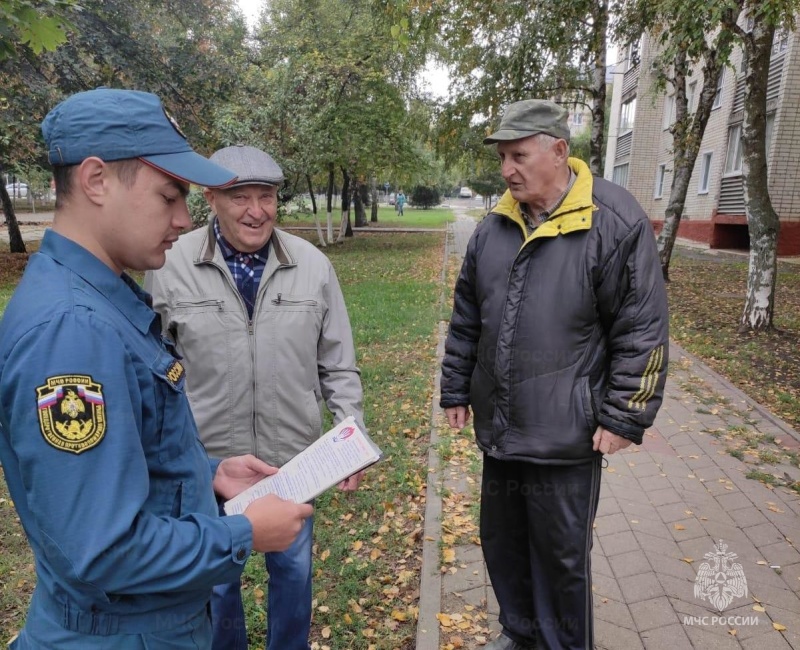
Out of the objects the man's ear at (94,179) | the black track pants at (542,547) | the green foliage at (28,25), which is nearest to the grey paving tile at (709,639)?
the black track pants at (542,547)

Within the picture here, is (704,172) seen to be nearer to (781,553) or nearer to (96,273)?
(781,553)

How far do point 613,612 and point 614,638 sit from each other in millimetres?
190

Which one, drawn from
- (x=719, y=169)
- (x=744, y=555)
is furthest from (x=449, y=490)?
(x=719, y=169)

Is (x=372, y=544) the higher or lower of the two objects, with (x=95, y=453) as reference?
lower

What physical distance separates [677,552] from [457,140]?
53.1 ft

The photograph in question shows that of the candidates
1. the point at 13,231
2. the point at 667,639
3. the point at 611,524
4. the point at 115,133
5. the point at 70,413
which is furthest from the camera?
the point at 13,231

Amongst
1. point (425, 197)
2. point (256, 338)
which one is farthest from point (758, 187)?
point (425, 197)

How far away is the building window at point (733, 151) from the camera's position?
19.3m

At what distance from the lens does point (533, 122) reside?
2.34 m

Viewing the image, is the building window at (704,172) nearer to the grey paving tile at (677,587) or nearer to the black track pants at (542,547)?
the grey paving tile at (677,587)

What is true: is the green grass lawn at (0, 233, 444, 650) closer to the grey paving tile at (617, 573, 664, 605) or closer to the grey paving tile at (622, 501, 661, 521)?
the grey paving tile at (617, 573, 664, 605)

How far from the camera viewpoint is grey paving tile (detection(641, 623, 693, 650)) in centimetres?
280

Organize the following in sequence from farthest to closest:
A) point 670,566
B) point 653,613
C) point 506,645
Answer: point 670,566 → point 653,613 → point 506,645

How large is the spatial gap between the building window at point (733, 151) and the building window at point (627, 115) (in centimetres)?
912
